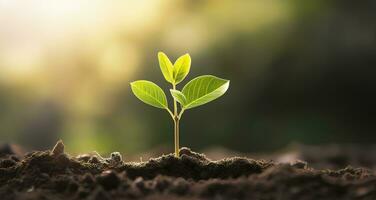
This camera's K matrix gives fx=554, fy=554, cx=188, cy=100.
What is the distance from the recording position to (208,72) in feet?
21.2

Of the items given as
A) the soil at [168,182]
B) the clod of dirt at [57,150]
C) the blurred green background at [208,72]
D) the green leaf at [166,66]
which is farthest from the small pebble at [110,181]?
the blurred green background at [208,72]

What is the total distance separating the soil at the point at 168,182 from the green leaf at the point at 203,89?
0.16m

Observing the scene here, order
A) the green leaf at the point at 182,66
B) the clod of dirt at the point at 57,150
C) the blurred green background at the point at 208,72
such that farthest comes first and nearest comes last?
the blurred green background at the point at 208,72 < the green leaf at the point at 182,66 < the clod of dirt at the point at 57,150

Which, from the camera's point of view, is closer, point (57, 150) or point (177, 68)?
point (57, 150)

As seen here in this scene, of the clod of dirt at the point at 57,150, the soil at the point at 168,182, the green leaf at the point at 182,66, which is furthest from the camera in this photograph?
the green leaf at the point at 182,66

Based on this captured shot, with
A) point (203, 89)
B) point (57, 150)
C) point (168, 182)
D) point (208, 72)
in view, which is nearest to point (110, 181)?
point (168, 182)

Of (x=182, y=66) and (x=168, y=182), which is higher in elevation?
(x=182, y=66)

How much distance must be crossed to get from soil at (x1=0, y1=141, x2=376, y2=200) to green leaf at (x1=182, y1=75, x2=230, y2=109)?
16cm

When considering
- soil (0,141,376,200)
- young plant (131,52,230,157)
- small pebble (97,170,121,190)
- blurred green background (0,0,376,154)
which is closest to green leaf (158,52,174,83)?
young plant (131,52,230,157)

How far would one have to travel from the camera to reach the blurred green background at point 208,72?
6301 millimetres

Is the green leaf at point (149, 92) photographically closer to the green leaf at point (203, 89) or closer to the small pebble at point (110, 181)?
the green leaf at point (203, 89)

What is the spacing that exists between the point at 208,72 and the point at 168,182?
17.7 ft

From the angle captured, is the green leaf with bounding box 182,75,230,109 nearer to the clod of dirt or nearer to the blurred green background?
the clod of dirt

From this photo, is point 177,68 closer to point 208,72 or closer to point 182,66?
point 182,66
